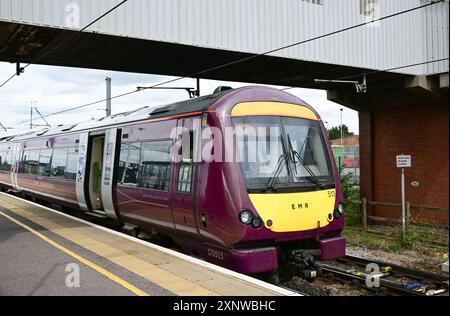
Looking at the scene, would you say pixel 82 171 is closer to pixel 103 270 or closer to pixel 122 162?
pixel 122 162

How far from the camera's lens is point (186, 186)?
7555 mm

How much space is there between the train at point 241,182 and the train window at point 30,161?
8.71 meters

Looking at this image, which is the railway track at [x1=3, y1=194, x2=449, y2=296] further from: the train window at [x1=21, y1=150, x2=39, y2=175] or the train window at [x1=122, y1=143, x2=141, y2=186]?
the train window at [x1=21, y1=150, x2=39, y2=175]

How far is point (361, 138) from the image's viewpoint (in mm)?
19141

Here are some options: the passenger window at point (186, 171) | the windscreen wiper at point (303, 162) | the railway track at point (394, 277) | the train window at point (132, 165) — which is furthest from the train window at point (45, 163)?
the windscreen wiper at point (303, 162)

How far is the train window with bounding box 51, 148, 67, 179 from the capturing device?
542 inches

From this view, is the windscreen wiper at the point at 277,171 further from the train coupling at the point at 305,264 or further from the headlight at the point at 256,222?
the train coupling at the point at 305,264

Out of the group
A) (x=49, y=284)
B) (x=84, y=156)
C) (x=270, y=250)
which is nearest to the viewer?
(x=49, y=284)

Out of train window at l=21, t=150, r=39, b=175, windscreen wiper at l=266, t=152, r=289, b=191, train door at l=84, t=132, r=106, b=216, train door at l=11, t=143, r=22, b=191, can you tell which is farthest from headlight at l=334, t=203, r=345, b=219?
train door at l=11, t=143, r=22, b=191

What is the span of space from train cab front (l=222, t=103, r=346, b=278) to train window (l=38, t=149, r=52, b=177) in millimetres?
9920

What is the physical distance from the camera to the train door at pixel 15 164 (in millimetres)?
19703

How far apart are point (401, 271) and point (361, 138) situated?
1071cm

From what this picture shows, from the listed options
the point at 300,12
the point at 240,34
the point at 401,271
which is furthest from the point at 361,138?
the point at 401,271
